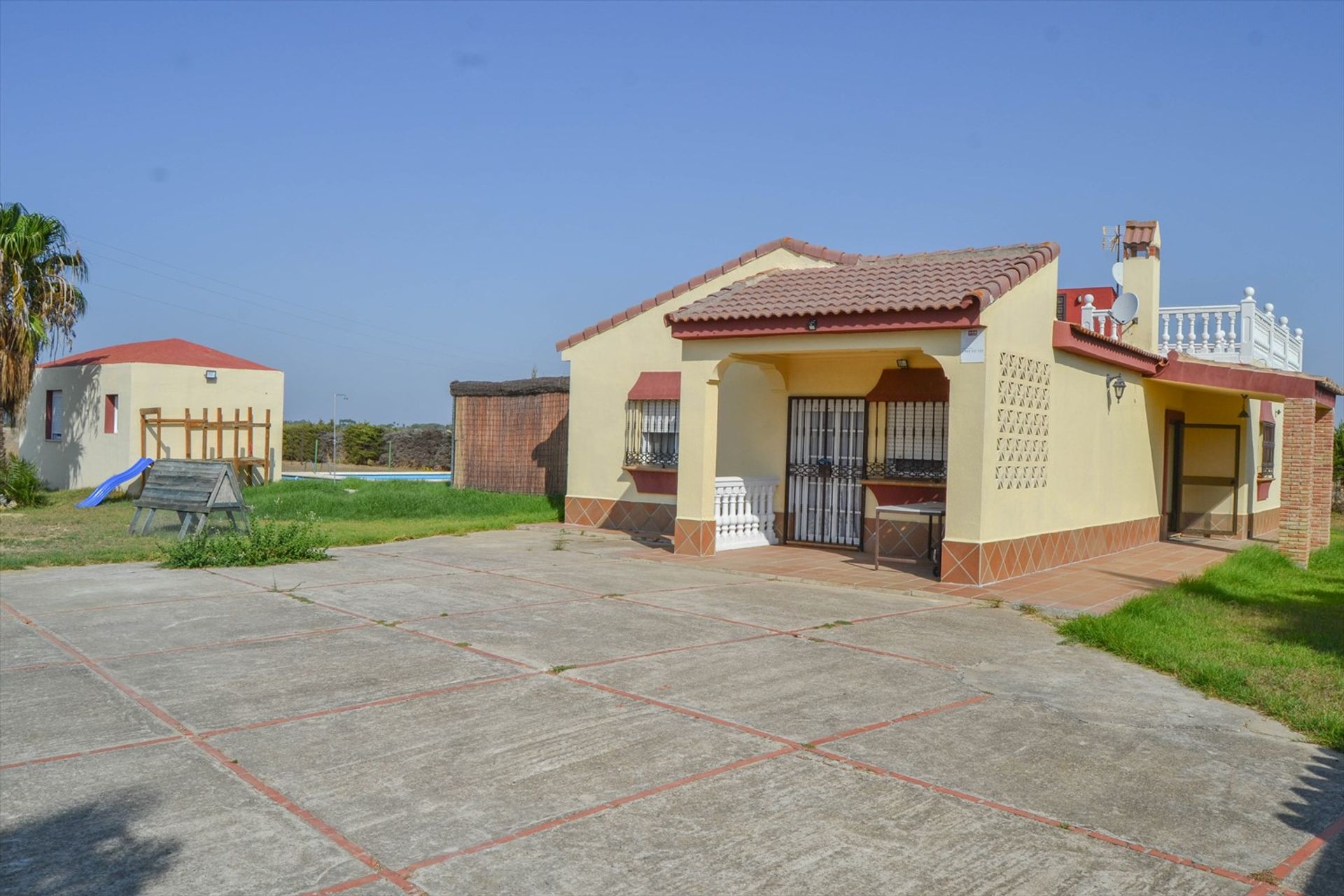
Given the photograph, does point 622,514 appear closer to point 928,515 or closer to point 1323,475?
point 928,515

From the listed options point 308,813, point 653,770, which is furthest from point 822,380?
point 308,813

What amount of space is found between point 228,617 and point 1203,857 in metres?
7.40

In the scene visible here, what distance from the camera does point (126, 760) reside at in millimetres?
5285

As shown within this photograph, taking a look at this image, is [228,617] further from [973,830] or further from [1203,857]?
[1203,857]

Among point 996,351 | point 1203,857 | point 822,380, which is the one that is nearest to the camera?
point 1203,857

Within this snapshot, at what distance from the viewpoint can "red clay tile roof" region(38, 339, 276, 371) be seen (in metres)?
24.9

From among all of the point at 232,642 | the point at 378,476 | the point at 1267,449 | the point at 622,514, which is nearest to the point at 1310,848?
the point at 232,642

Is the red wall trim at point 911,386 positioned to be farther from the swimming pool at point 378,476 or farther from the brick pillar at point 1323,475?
the swimming pool at point 378,476

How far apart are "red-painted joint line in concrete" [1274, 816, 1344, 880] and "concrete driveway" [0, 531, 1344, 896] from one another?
0.01m

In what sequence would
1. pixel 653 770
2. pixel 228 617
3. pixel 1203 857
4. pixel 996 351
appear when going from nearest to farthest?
pixel 1203 857, pixel 653 770, pixel 228 617, pixel 996 351

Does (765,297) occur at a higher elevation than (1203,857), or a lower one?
higher

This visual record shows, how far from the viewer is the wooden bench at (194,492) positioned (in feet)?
46.7

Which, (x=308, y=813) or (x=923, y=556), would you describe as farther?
(x=923, y=556)

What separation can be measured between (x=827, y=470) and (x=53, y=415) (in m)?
21.6
